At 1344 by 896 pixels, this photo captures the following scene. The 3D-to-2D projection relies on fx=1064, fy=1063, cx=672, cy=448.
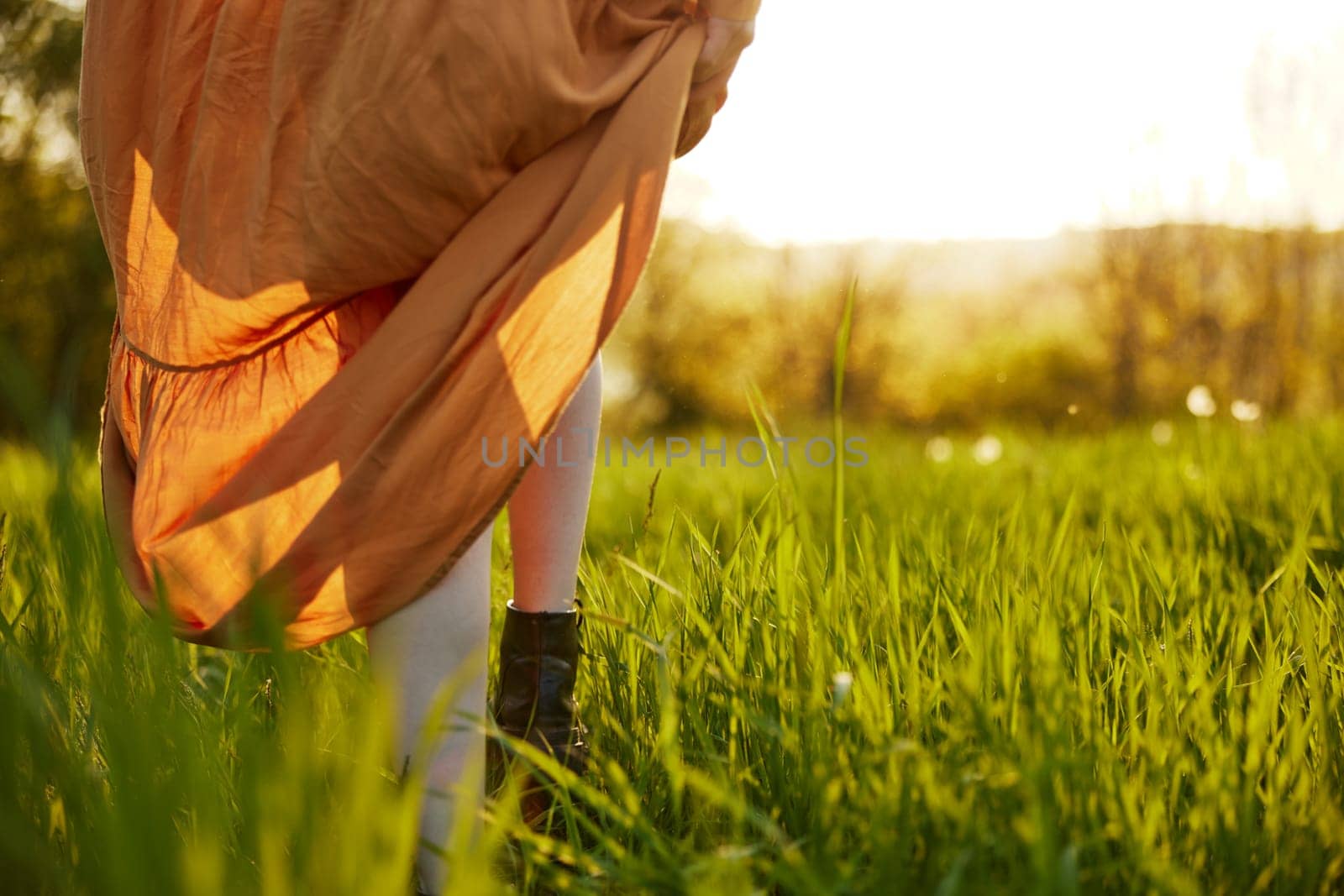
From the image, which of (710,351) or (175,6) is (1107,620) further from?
(710,351)

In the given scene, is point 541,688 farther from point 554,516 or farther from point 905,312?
point 905,312

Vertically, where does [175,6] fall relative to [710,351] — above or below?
below

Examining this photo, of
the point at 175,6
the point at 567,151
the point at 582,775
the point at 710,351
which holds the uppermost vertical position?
the point at 710,351

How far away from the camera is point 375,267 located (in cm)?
113

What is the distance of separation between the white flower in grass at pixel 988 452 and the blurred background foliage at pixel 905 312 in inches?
40.1

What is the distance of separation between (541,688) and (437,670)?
0.85 ft

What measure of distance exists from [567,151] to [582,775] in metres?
0.79

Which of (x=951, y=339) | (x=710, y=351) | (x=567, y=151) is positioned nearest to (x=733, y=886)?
(x=567, y=151)

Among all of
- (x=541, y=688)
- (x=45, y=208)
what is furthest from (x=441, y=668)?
(x=45, y=208)

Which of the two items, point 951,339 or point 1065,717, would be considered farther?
point 951,339

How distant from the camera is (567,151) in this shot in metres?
1.15

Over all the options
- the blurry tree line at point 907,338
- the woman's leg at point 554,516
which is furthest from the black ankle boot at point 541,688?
the blurry tree line at point 907,338

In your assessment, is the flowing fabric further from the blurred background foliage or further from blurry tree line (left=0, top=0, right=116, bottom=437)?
blurry tree line (left=0, top=0, right=116, bottom=437)

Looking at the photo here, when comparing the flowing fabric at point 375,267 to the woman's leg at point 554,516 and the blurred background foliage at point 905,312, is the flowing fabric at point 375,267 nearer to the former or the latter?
the woman's leg at point 554,516
